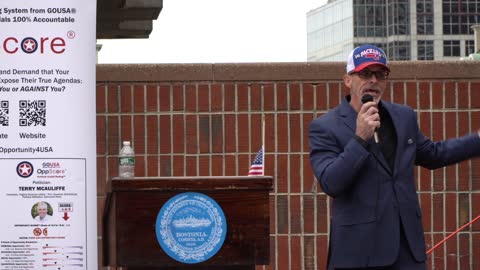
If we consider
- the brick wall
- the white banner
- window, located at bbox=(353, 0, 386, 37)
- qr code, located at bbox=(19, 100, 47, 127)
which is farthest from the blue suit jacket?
window, located at bbox=(353, 0, 386, 37)

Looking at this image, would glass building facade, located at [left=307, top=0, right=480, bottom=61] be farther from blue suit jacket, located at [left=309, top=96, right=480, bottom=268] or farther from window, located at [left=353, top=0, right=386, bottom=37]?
blue suit jacket, located at [left=309, top=96, right=480, bottom=268]

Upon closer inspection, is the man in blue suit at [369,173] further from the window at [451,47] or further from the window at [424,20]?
the window at [424,20]

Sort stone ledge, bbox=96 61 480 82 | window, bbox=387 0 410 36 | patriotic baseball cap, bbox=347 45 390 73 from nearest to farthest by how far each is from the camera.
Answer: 1. patriotic baseball cap, bbox=347 45 390 73
2. stone ledge, bbox=96 61 480 82
3. window, bbox=387 0 410 36

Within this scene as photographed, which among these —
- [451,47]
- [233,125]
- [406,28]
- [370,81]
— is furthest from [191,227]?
[406,28]

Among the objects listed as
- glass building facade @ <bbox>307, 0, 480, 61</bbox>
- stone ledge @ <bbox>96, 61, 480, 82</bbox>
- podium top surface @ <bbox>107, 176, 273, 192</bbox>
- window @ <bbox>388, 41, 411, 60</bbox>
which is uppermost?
glass building facade @ <bbox>307, 0, 480, 61</bbox>

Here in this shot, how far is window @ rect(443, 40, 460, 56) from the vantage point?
140m

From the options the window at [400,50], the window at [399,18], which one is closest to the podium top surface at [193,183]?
the window at [400,50]

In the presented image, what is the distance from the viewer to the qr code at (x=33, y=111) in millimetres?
7309

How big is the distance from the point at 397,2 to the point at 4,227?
136 meters

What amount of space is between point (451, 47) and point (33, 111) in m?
135

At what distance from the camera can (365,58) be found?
6.06 m

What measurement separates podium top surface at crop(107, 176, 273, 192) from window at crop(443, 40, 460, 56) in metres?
134

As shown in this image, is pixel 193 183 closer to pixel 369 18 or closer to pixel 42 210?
pixel 42 210

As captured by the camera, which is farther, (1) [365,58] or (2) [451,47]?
(2) [451,47]
